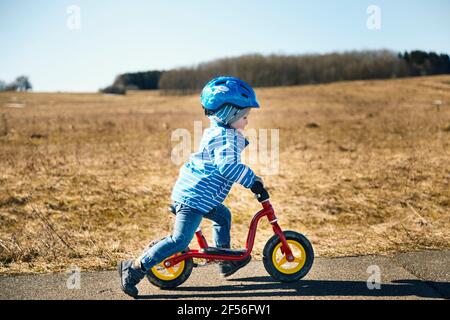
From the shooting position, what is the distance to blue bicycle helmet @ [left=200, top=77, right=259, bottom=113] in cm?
334

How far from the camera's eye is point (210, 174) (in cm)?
334

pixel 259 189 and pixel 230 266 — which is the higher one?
pixel 259 189

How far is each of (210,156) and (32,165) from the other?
714cm

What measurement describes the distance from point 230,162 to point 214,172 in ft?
0.65

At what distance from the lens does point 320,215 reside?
6.00 metres

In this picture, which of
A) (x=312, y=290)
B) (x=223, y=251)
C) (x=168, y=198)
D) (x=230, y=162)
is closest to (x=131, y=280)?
(x=223, y=251)

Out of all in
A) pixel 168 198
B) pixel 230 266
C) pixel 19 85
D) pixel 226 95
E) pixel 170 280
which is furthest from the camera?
pixel 19 85

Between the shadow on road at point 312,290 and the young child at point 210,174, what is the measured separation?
0.35 metres

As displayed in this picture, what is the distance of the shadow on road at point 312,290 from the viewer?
10.8 feet

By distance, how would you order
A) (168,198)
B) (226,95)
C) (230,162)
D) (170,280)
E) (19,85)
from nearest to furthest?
(230,162) → (226,95) → (170,280) → (168,198) → (19,85)

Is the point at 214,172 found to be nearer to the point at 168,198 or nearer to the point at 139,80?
the point at 168,198

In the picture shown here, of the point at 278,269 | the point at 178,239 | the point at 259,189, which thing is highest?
the point at 259,189

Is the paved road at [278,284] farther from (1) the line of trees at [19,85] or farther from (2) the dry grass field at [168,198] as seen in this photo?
(1) the line of trees at [19,85]

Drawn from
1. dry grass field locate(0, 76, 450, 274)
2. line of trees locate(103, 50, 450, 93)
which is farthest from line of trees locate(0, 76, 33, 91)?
dry grass field locate(0, 76, 450, 274)
